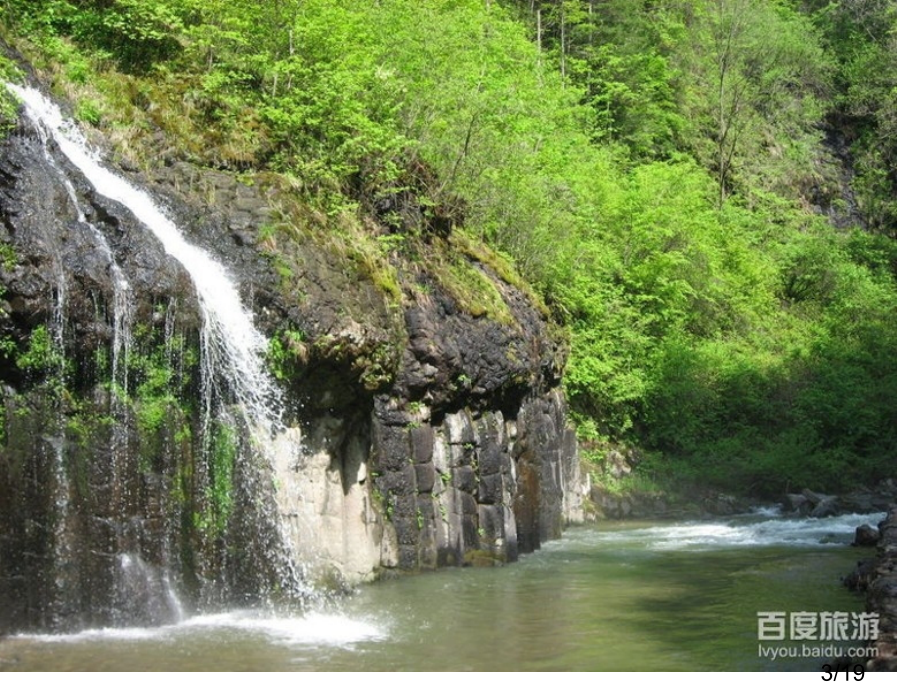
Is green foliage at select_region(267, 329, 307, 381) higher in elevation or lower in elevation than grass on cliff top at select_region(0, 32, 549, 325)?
lower

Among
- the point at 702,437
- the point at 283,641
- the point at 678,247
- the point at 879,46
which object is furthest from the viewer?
the point at 879,46

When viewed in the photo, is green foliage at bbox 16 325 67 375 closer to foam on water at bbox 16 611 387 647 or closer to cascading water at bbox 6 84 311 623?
cascading water at bbox 6 84 311 623

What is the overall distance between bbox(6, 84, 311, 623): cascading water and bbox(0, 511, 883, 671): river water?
1.78 feet

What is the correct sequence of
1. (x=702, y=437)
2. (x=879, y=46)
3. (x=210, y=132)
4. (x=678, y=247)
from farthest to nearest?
(x=879, y=46), (x=678, y=247), (x=702, y=437), (x=210, y=132)

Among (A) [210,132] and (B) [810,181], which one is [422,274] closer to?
(A) [210,132]

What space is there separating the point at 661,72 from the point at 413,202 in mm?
22824

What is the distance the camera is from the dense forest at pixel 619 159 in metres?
15.4

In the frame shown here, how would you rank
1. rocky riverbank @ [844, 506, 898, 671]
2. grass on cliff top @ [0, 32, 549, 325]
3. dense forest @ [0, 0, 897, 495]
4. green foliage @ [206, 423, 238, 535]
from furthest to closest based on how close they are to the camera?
dense forest @ [0, 0, 897, 495] < grass on cliff top @ [0, 32, 549, 325] < green foliage @ [206, 423, 238, 535] < rocky riverbank @ [844, 506, 898, 671]

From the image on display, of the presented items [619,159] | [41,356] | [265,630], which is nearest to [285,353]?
[41,356]

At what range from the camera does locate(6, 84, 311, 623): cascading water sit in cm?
1038

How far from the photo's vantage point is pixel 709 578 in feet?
46.7

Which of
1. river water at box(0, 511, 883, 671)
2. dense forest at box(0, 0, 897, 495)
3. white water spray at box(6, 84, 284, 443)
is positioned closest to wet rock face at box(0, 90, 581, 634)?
white water spray at box(6, 84, 284, 443)

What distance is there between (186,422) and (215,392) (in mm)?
487

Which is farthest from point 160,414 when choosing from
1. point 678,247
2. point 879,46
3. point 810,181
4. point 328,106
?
point 879,46
